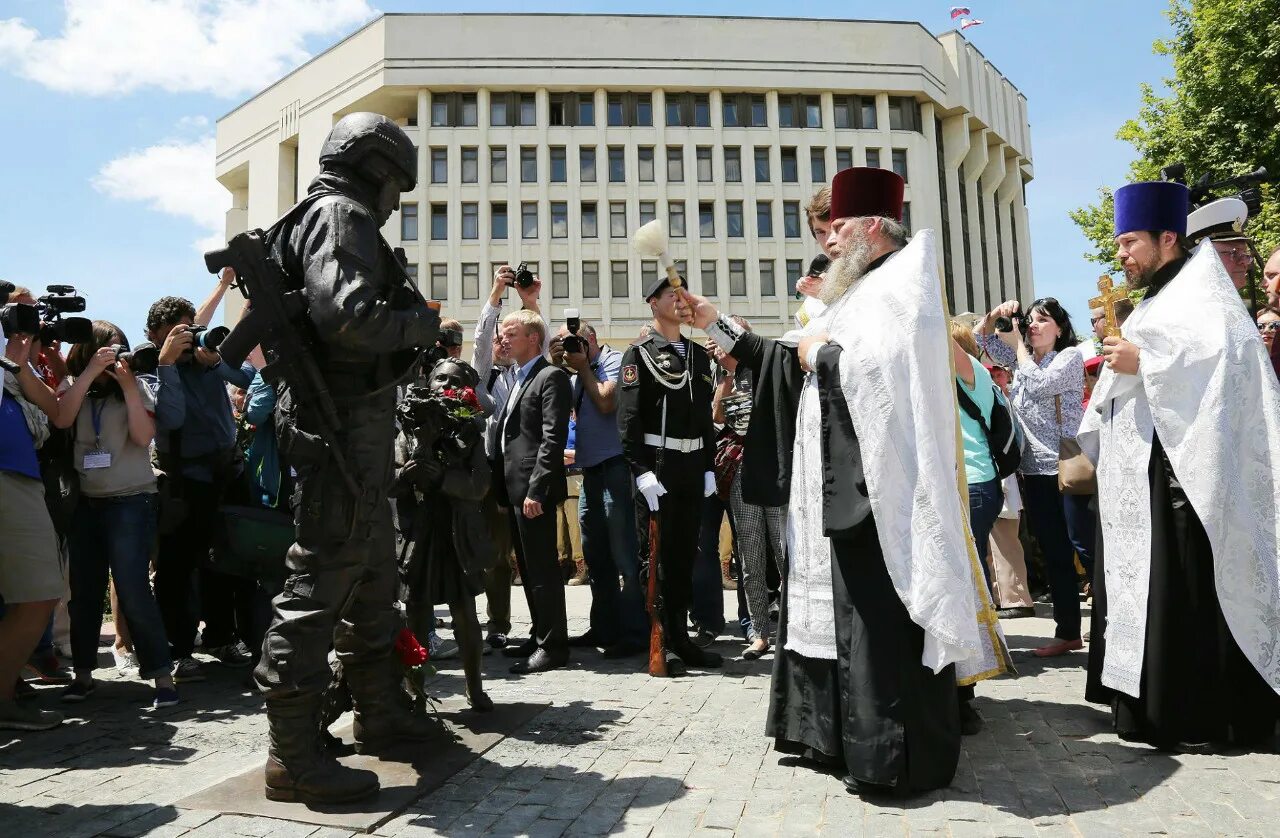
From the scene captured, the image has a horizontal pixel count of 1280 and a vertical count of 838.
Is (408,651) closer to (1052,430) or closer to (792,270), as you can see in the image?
(1052,430)

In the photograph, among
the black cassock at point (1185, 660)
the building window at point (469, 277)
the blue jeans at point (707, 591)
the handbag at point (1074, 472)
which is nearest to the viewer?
the black cassock at point (1185, 660)

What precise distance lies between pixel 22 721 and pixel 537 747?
8.20 feet

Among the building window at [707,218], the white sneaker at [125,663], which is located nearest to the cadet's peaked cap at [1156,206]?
the white sneaker at [125,663]

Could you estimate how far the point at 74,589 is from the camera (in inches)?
214

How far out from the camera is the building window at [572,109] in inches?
1845

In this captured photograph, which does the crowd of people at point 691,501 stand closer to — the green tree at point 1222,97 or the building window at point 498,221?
the green tree at point 1222,97

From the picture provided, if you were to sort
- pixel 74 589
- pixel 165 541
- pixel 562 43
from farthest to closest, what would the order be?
1. pixel 562 43
2. pixel 165 541
3. pixel 74 589

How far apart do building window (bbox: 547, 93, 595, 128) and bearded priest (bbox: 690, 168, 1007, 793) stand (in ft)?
147

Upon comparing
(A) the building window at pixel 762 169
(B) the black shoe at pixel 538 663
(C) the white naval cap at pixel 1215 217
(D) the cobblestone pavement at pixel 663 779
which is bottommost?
(D) the cobblestone pavement at pixel 663 779

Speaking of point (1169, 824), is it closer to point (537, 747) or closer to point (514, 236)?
point (537, 747)

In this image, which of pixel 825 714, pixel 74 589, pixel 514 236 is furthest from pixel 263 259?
pixel 514 236

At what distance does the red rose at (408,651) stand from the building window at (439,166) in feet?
146

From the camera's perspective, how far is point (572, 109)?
46875 mm

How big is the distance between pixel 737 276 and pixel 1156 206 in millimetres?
42883
